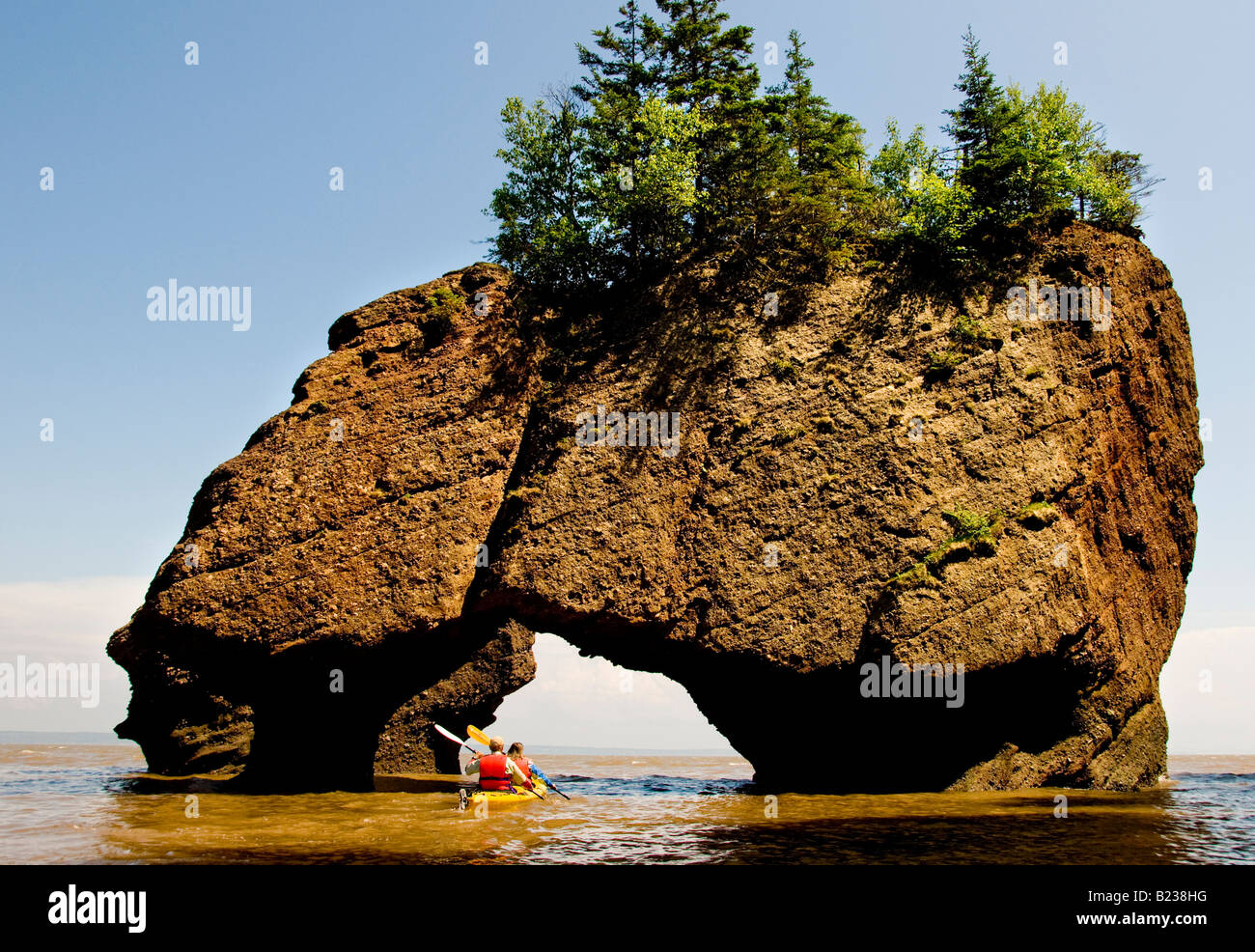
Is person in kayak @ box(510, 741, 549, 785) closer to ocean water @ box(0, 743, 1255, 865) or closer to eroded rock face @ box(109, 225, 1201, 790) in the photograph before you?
ocean water @ box(0, 743, 1255, 865)

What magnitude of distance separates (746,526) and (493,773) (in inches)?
332

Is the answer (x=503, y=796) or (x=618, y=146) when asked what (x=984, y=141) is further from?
(x=503, y=796)

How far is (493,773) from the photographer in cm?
1867

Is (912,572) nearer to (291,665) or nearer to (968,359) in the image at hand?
(968,359)

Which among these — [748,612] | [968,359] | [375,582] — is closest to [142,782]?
[375,582]

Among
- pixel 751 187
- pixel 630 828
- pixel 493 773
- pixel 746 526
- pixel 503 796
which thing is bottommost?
pixel 503 796

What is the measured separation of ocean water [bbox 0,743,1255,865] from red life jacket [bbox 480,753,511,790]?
64 centimetres

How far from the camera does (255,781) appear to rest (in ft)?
70.9

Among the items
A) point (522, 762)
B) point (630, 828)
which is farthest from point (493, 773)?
point (630, 828)

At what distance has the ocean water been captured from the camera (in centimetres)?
1217

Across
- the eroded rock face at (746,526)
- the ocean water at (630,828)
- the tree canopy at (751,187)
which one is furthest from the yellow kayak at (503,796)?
the tree canopy at (751,187)

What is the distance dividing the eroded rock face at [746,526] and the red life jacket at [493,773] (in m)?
3.47

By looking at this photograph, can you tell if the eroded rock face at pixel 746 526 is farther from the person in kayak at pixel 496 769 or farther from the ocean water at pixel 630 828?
the person in kayak at pixel 496 769
